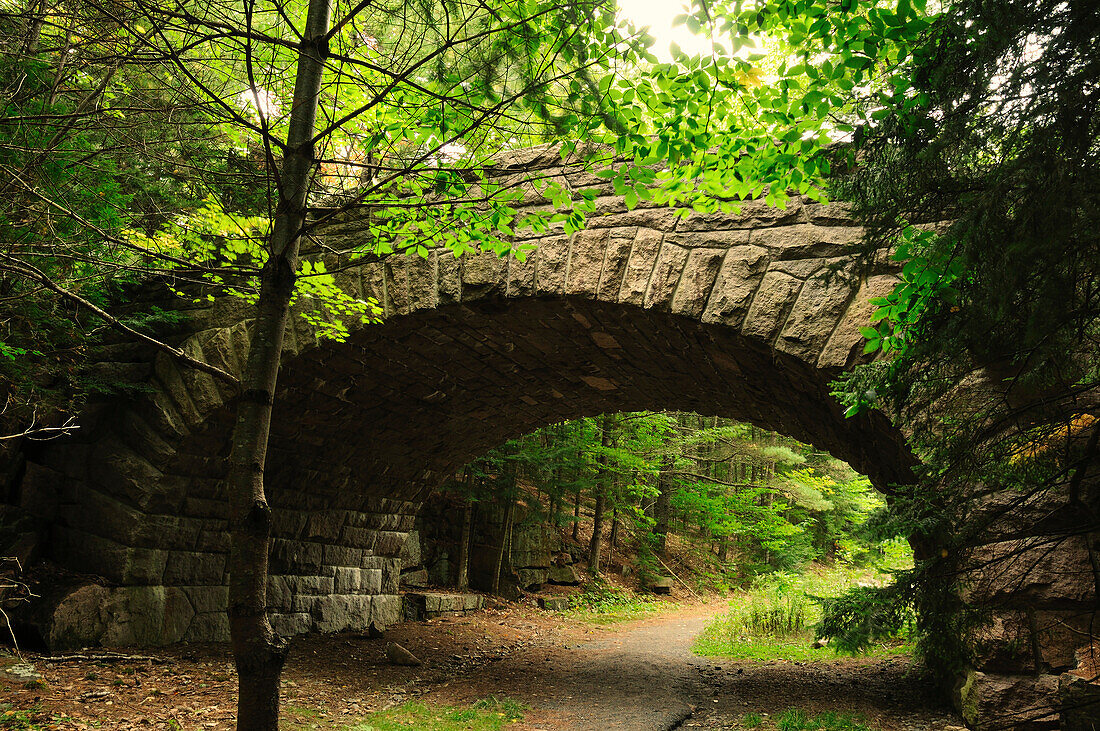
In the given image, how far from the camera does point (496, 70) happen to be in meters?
3.11

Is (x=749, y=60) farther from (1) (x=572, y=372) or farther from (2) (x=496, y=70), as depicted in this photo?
(1) (x=572, y=372)

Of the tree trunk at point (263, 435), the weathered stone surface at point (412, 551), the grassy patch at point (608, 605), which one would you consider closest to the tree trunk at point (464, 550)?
the weathered stone surface at point (412, 551)

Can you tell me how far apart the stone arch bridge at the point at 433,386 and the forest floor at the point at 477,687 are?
82 centimetres

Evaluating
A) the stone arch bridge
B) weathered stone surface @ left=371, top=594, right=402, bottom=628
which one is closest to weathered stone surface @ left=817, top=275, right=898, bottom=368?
the stone arch bridge

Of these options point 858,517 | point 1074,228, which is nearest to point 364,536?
point 1074,228

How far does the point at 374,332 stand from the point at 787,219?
3.52 metres

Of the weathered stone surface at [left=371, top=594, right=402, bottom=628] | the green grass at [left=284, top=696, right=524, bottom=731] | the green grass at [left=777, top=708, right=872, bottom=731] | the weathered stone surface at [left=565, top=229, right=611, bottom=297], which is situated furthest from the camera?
the weathered stone surface at [left=371, top=594, right=402, bottom=628]

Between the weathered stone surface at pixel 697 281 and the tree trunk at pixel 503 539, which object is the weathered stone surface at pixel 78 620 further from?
the tree trunk at pixel 503 539

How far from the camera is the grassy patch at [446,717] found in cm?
454

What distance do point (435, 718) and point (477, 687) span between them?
1330mm

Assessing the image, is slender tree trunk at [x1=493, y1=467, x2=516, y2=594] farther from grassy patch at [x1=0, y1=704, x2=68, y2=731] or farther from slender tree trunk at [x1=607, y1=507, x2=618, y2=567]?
grassy patch at [x1=0, y1=704, x2=68, y2=731]

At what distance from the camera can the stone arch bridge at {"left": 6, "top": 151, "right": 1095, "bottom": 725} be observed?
4207mm

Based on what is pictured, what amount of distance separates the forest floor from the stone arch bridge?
82cm

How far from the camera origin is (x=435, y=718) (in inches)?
189
